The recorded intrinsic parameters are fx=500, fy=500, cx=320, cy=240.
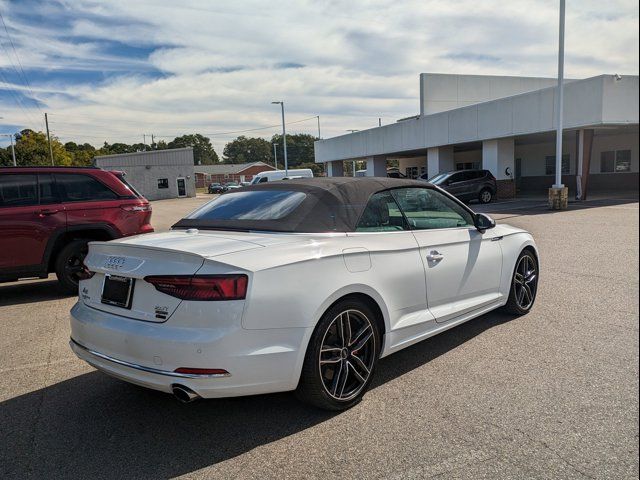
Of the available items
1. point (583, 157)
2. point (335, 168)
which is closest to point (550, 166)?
point (583, 157)

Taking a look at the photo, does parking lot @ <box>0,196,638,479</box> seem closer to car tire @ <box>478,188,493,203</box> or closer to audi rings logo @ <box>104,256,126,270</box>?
audi rings logo @ <box>104,256,126,270</box>

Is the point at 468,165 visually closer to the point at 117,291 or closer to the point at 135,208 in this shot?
the point at 135,208

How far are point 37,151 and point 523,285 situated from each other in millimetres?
67400

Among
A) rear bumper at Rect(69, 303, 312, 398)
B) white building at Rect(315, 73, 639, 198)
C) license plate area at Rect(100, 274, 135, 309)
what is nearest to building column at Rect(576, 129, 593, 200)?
white building at Rect(315, 73, 639, 198)

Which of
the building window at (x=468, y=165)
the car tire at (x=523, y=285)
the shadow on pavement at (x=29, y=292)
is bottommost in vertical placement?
the shadow on pavement at (x=29, y=292)

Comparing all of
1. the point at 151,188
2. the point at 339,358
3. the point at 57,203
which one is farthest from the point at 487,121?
the point at 151,188

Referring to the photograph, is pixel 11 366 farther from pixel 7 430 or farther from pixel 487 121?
pixel 487 121

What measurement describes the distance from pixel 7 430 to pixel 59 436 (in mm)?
406

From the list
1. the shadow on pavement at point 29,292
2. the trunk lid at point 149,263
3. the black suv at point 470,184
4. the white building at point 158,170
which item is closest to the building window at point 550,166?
the black suv at point 470,184

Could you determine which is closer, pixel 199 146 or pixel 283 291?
pixel 283 291

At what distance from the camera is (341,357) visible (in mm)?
3414

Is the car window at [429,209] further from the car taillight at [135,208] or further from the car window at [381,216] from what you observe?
the car taillight at [135,208]

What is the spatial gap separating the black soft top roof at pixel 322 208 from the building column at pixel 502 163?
22.2 metres

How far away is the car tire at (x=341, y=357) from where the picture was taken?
3211mm
